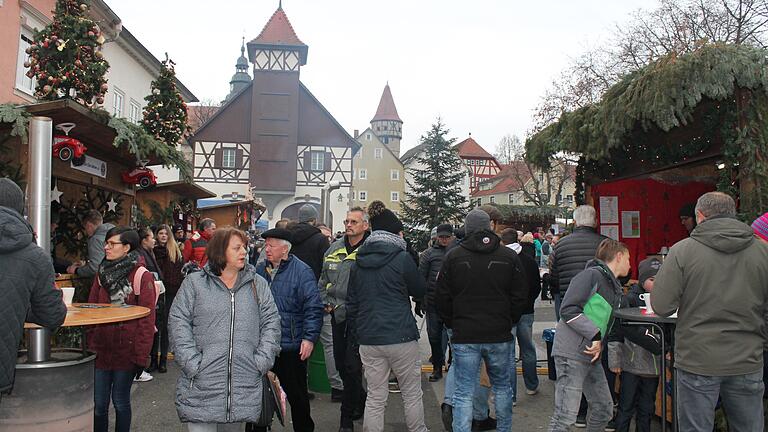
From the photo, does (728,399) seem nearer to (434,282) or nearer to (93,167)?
(434,282)

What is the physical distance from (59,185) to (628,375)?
25.0 feet

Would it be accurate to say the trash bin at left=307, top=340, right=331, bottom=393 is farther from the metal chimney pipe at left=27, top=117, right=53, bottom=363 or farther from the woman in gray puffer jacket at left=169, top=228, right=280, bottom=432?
the metal chimney pipe at left=27, top=117, right=53, bottom=363

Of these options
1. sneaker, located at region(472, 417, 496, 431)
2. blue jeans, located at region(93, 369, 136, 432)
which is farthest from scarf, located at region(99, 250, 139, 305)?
sneaker, located at region(472, 417, 496, 431)

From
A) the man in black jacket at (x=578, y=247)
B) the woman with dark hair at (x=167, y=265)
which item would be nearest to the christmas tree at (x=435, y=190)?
the woman with dark hair at (x=167, y=265)

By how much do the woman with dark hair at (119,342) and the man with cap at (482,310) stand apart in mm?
2268

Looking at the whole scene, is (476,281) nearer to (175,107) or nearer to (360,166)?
(175,107)

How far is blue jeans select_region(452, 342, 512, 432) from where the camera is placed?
15.3 ft

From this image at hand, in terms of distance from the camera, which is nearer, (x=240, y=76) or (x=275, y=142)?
(x=275, y=142)

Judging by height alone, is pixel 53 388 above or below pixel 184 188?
below

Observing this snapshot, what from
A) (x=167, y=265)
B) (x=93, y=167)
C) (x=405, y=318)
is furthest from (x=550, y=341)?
(x=93, y=167)

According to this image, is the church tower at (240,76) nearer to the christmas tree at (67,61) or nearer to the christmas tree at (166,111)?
the christmas tree at (166,111)

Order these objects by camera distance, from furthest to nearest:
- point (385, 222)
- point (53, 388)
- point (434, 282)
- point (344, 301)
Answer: point (434, 282) < point (344, 301) < point (385, 222) < point (53, 388)

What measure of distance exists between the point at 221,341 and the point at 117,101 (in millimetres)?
21457

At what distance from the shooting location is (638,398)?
498 cm
